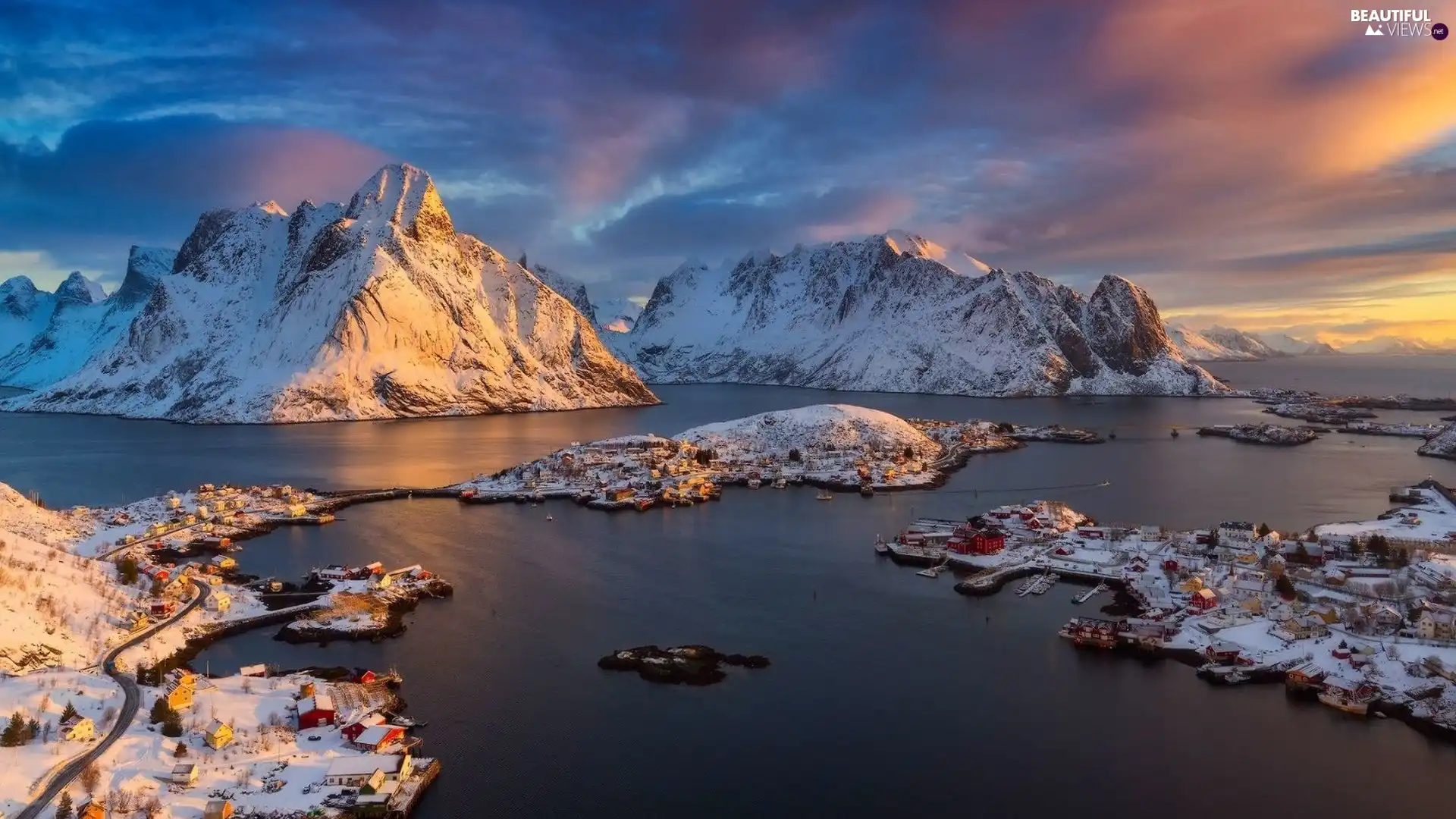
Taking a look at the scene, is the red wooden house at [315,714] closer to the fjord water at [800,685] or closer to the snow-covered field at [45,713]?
the fjord water at [800,685]

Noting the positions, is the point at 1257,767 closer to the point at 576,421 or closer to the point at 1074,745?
the point at 1074,745

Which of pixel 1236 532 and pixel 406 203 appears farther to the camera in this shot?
A: pixel 406 203

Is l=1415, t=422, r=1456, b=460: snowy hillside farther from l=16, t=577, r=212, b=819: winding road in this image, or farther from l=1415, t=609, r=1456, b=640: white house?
l=16, t=577, r=212, b=819: winding road

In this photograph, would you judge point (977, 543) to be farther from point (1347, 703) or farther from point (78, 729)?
point (78, 729)

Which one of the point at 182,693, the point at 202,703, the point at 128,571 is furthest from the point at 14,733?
the point at 128,571

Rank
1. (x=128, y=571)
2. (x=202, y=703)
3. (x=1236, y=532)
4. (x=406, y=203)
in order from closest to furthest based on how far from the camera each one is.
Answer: (x=202, y=703) < (x=128, y=571) < (x=1236, y=532) < (x=406, y=203)

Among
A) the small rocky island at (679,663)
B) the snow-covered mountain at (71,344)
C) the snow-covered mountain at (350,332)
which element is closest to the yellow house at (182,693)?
the small rocky island at (679,663)
